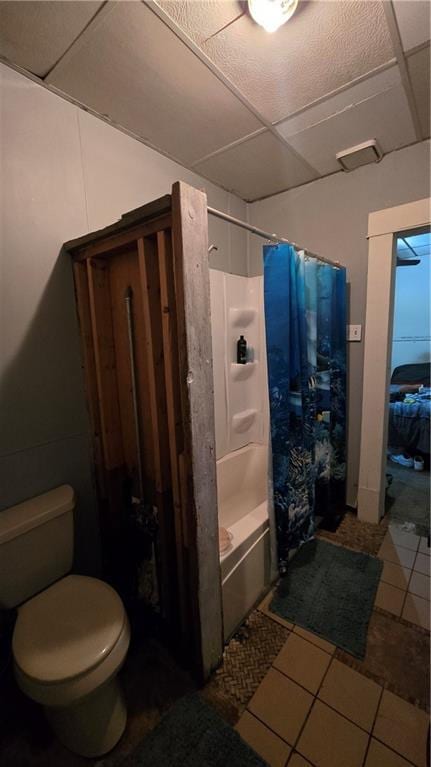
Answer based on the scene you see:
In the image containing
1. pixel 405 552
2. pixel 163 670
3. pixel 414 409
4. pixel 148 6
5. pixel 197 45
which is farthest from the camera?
pixel 414 409

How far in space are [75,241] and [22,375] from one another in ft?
2.13

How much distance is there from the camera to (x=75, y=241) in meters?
1.40

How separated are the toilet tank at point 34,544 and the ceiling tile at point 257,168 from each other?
2148 mm

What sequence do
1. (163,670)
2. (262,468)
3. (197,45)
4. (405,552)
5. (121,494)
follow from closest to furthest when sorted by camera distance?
1. (197,45)
2. (163,670)
3. (121,494)
4. (405,552)
5. (262,468)

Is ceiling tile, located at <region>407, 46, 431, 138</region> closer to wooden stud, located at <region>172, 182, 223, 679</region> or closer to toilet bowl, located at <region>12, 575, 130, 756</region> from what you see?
wooden stud, located at <region>172, 182, 223, 679</region>

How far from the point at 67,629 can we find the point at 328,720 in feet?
3.37

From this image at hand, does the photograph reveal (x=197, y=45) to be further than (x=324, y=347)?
No

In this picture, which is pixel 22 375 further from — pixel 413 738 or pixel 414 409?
pixel 414 409

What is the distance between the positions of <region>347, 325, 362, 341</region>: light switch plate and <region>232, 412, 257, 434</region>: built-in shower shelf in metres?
0.90

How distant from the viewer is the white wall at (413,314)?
470 centimetres

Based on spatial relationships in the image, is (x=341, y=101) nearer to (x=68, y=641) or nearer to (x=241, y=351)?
(x=241, y=351)

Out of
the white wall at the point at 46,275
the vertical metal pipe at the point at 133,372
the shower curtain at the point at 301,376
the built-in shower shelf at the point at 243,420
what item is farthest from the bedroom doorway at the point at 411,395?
the white wall at the point at 46,275

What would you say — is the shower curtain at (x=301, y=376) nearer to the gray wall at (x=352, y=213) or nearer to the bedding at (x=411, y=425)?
the gray wall at (x=352, y=213)

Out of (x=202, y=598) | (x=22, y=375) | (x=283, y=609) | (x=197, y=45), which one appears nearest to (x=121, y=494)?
(x=202, y=598)
